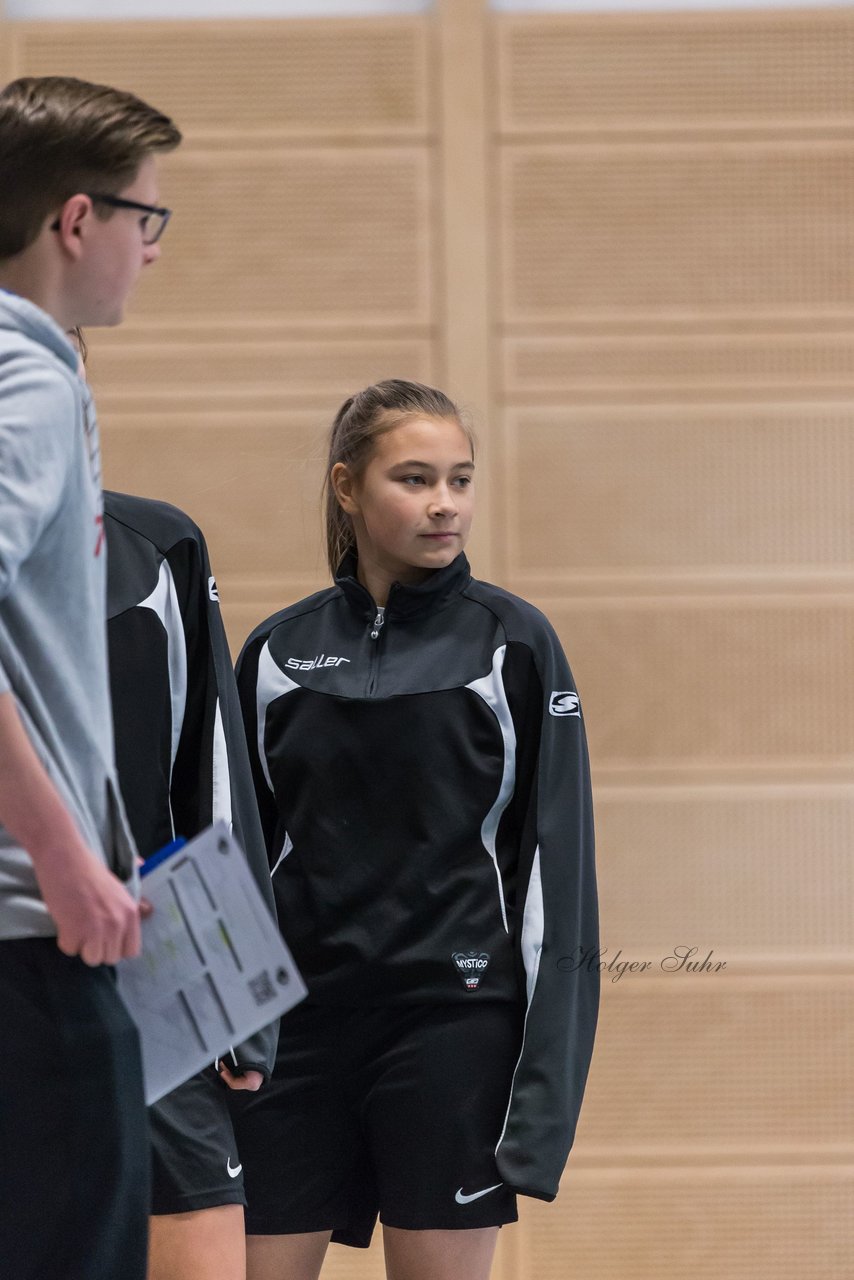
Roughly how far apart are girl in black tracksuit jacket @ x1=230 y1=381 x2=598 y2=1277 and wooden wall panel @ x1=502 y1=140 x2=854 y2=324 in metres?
1.36

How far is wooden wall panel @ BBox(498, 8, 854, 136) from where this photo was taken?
330 cm

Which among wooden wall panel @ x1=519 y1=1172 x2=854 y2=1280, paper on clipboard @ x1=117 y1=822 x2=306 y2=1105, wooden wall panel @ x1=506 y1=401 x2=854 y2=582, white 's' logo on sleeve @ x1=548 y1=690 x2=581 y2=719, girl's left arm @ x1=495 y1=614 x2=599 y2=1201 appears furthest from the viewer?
wooden wall panel @ x1=506 y1=401 x2=854 y2=582

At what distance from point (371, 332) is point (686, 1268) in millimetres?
2164

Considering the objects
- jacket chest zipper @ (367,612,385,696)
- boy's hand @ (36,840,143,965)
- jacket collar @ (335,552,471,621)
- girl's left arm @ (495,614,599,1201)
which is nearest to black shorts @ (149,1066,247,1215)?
girl's left arm @ (495,614,599,1201)

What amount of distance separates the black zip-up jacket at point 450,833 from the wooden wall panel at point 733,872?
1189mm

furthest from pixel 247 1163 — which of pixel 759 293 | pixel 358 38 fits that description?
pixel 358 38

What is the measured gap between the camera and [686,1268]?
10.4 ft

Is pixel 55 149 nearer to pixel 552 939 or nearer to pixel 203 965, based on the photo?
pixel 203 965

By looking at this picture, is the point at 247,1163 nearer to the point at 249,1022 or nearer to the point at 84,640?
the point at 249,1022

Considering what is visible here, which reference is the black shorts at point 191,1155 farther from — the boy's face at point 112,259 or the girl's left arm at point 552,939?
the boy's face at point 112,259

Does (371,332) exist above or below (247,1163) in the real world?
above

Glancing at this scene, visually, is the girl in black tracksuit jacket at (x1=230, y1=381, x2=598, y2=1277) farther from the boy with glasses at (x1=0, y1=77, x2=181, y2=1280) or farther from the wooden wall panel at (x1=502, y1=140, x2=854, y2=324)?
the wooden wall panel at (x1=502, y1=140, x2=854, y2=324)

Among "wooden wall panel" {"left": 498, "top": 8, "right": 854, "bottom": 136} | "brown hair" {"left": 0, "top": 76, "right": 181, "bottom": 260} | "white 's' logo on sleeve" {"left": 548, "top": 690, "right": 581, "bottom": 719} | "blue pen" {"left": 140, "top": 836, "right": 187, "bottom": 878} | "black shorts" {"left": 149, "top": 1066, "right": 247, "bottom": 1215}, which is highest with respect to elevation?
"wooden wall panel" {"left": 498, "top": 8, "right": 854, "bottom": 136}

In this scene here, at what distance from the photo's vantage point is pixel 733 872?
323 cm
